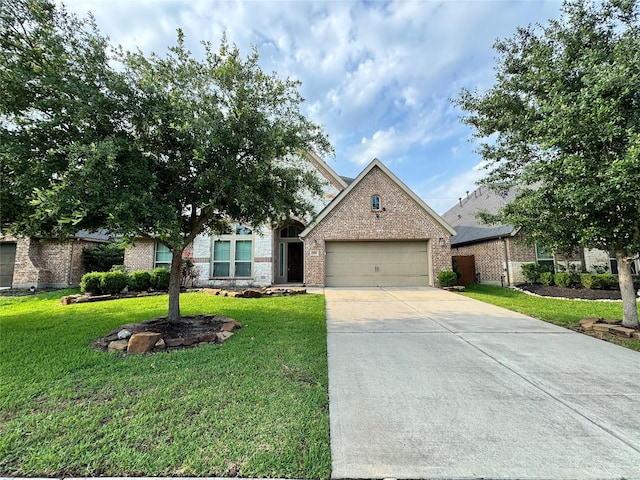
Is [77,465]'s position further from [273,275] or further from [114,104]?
[273,275]

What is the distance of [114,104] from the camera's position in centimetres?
476

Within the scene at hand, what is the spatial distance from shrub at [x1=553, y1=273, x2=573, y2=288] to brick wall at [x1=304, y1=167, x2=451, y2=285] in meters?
4.45

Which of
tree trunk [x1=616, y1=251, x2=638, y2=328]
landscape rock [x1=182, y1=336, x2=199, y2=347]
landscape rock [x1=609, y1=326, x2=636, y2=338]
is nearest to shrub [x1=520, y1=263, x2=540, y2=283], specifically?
tree trunk [x1=616, y1=251, x2=638, y2=328]

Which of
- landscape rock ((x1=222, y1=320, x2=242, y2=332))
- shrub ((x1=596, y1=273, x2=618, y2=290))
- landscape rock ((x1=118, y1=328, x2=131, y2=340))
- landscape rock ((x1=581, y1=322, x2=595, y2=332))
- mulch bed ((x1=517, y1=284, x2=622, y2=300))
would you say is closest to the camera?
landscape rock ((x1=118, y1=328, x2=131, y2=340))

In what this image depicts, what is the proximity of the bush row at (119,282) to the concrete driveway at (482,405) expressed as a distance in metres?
9.95

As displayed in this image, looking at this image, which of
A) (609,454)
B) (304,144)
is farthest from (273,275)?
(609,454)

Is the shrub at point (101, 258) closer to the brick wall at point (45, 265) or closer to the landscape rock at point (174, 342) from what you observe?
the brick wall at point (45, 265)

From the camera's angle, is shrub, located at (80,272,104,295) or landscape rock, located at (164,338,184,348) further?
shrub, located at (80,272,104,295)

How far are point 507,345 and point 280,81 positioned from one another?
671 centimetres

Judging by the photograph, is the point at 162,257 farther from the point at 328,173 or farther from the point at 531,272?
the point at 531,272

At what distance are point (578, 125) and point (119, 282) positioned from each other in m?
14.6

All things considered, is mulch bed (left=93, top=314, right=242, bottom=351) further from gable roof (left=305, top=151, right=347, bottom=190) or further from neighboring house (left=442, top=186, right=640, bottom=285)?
gable roof (left=305, top=151, right=347, bottom=190)

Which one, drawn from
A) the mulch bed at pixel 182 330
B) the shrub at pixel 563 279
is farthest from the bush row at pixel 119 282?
the shrub at pixel 563 279

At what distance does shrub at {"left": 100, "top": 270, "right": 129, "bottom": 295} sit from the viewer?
1117 cm
